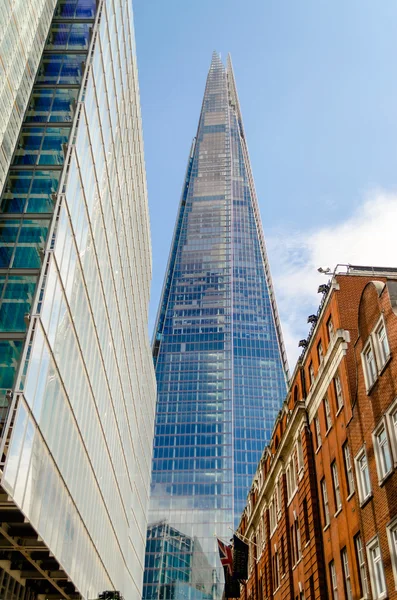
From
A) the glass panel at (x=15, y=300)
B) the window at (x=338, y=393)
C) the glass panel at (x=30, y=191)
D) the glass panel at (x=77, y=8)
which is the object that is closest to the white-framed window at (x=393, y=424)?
the window at (x=338, y=393)

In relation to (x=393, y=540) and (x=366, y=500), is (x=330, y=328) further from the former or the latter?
Result: (x=393, y=540)

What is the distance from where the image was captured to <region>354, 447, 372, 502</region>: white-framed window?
84.8 feet

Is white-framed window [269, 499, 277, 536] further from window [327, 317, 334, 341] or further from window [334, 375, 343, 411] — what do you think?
window [327, 317, 334, 341]

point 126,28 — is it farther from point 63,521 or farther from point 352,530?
point 352,530

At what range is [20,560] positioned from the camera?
33062mm

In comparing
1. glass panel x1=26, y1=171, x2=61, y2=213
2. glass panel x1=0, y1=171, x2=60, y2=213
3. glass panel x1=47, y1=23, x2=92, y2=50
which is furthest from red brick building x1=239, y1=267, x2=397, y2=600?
glass panel x1=47, y1=23, x2=92, y2=50

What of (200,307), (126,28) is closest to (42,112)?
(126,28)

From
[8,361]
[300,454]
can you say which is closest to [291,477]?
[300,454]

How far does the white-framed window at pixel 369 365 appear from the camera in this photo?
2581 centimetres

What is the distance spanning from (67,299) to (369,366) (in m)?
16.5

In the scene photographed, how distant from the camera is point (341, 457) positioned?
97.8 ft

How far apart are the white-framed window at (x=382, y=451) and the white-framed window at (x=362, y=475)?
4.68 feet

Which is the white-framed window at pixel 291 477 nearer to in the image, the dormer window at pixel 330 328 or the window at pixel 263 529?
the window at pixel 263 529

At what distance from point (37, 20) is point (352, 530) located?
35811 millimetres
